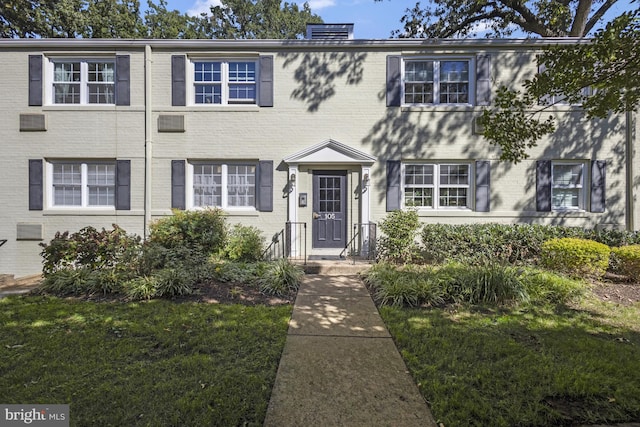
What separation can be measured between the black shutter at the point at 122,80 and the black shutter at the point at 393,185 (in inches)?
305

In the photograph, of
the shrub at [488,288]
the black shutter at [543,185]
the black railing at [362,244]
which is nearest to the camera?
the shrub at [488,288]

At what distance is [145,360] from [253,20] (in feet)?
81.7

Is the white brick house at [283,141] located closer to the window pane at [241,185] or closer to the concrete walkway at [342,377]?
the window pane at [241,185]

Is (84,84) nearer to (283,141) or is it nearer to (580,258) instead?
(283,141)

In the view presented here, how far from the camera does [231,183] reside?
8.89m

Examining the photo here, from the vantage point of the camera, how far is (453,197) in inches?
347

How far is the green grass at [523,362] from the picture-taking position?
251cm

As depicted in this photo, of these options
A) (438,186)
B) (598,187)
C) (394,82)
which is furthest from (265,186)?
(598,187)

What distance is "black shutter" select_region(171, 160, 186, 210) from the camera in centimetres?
861

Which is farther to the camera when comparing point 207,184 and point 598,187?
point 207,184

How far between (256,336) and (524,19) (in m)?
16.6

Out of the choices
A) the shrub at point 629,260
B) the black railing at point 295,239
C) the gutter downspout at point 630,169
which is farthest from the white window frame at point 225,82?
the gutter downspout at point 630,169

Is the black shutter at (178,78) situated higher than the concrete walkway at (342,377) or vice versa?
the black shutter at (178,78)

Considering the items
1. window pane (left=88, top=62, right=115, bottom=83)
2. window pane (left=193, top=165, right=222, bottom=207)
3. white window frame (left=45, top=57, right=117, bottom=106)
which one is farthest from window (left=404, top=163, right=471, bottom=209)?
white window frame (left=45, top=57, right=117, bottom=106)
